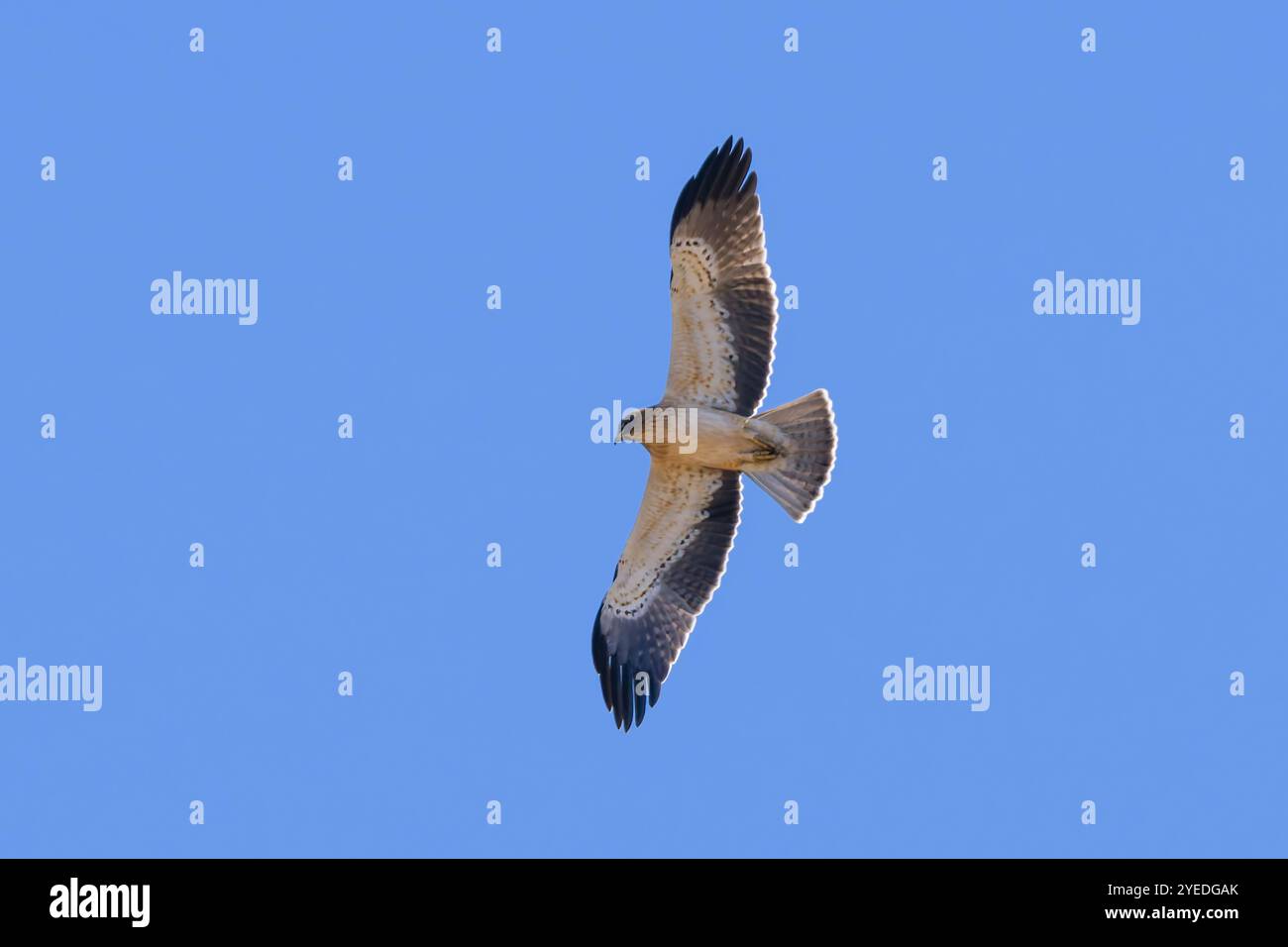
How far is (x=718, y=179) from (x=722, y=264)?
53 cm

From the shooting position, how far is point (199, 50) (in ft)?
46.9

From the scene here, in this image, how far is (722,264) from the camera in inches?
502

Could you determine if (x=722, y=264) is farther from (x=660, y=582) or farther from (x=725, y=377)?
(x=660, y=582)

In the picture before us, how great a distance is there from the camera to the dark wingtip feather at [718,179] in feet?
41.9

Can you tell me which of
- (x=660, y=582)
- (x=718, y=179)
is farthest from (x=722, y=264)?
(x=660, y=582)

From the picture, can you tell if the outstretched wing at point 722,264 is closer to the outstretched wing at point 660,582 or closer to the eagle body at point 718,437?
the eagle body at point 718,437

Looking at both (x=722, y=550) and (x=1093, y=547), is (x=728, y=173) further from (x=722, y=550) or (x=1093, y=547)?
(x=1093, y=547)

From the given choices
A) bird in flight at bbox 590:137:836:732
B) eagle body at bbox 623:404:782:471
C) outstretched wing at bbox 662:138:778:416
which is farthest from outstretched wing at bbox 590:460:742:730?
outstretched wing at bbox 662:138:778:416

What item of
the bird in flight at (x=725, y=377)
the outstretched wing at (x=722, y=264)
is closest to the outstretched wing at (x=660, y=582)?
the bird in flight at (x=725, y=377)

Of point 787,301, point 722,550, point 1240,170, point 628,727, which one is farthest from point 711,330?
point 1240,170

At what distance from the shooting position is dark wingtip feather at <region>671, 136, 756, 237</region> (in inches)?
502

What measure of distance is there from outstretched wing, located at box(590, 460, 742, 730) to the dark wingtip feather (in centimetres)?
176
